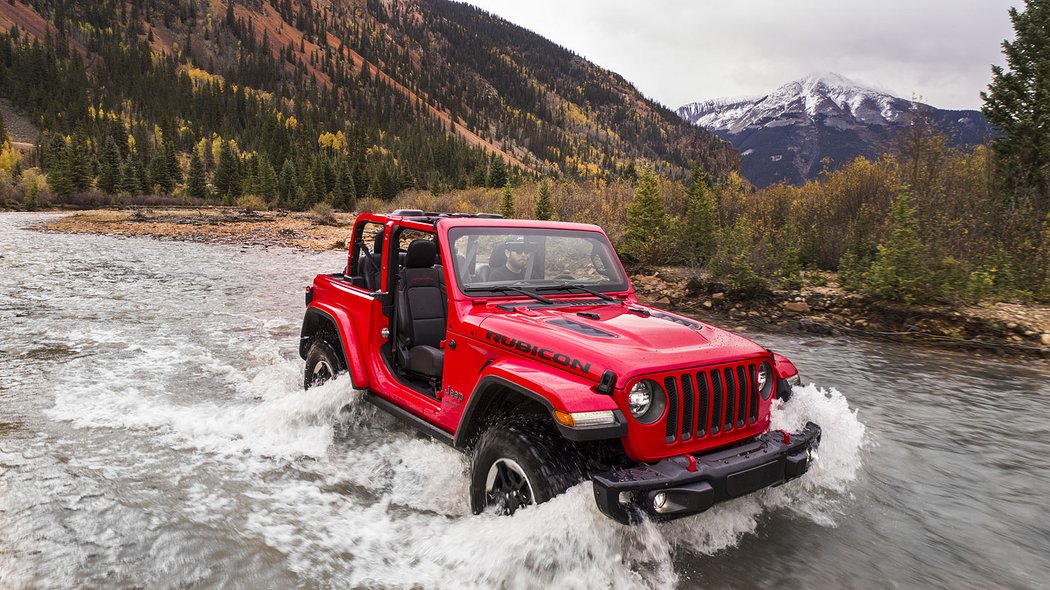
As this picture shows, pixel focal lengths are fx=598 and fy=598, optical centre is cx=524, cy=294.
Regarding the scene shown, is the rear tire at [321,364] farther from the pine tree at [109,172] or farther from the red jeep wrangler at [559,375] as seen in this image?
the pine tree at [109,172]

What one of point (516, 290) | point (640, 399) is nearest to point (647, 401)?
point (640, 399)

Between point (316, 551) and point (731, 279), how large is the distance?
12.1 metres

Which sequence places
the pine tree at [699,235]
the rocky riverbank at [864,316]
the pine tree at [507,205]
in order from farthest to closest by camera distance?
the pine tree at [507,205], the pine tree at [699,235], the rocky riverbank at [864,316]

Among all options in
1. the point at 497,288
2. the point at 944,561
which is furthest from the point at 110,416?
the point at 944,561

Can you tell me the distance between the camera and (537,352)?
140 inches

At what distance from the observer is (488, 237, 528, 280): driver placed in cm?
469

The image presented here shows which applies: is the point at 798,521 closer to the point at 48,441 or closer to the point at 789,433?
the point at 789,433

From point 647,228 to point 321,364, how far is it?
1471 cm

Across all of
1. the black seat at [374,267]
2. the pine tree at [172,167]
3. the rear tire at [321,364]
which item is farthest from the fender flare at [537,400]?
the pine tree at [172,167]

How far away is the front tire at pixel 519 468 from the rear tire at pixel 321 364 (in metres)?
2.79

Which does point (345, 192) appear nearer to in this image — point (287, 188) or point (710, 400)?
point (287, 188)

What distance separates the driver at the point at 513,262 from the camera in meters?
4.69

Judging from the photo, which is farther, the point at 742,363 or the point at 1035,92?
the point at 1035,92

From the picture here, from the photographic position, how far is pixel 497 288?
4.55m
